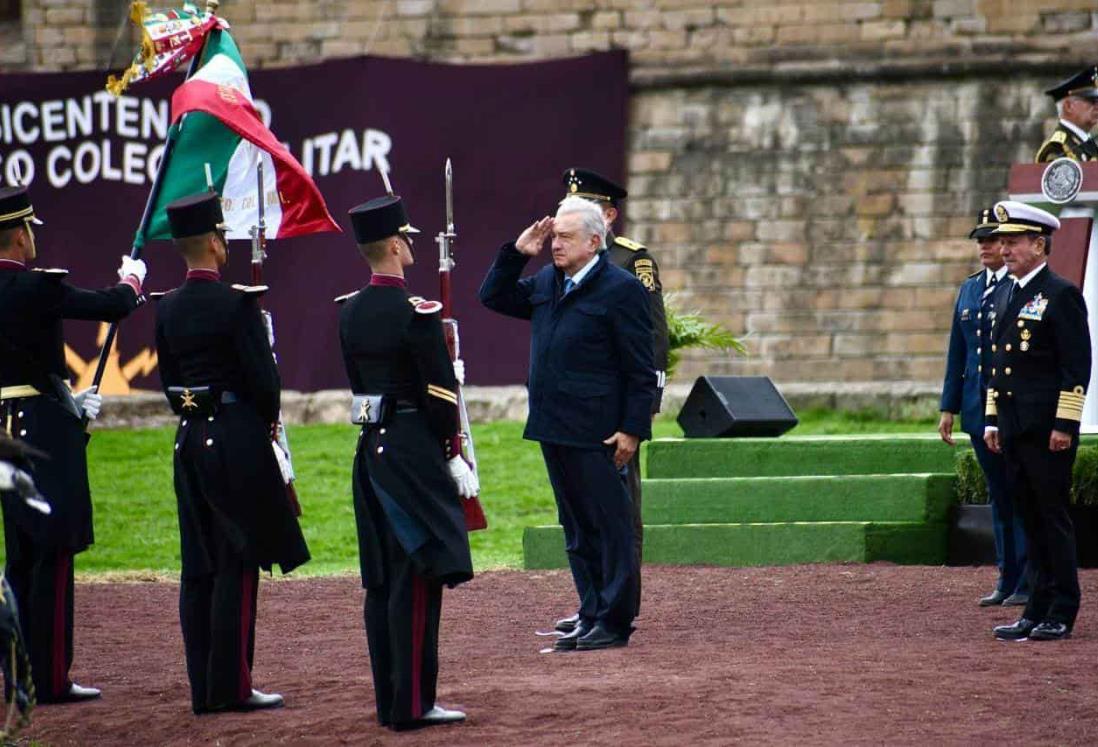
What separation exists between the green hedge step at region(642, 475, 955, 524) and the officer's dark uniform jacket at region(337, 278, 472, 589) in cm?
539

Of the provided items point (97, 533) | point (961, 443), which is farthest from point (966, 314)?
point (97, 533)

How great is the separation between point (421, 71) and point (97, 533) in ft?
23.9

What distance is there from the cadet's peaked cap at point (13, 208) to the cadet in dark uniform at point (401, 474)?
61.8 inches

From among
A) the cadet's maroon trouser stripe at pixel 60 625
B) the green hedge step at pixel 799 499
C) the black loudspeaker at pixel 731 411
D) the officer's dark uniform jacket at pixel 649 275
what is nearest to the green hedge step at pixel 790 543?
the green hedge step at pixel 799 499

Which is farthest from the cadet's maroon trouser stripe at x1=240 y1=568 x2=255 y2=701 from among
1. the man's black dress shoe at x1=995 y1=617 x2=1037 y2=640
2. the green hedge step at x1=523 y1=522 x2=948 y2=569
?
the green hedge step at x1=523 y1=522 x2=948 y2=569

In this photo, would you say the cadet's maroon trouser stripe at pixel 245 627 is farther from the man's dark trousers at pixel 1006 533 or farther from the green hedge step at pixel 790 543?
the green hedge step at pixel 790 543

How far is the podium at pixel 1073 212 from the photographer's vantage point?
1131cm

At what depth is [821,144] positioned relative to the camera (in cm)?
2056

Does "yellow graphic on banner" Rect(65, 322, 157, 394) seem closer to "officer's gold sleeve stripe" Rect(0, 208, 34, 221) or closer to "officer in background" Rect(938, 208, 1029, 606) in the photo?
"officer in background" Rect(938, 208, 1029, 606)

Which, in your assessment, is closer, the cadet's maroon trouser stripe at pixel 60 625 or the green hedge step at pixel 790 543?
the cadet's maroon trouser stripe at pixel 60 625

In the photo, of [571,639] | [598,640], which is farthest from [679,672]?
[571,639]

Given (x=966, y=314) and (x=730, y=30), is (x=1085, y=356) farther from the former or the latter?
(x=730, y=30)

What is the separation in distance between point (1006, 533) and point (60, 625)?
4.52 metres

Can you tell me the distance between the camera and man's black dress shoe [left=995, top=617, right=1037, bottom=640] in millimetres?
8555
